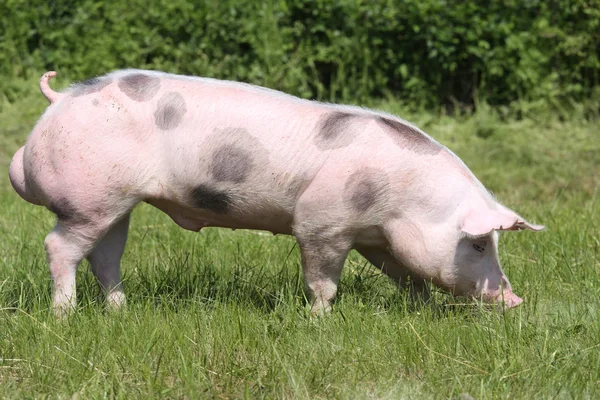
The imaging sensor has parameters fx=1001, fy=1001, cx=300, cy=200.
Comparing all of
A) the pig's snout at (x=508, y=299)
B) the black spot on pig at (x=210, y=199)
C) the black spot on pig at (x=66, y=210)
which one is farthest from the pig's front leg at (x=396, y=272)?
the black spot on pig at (x=66, y=210)

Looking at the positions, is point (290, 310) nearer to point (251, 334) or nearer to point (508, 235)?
point (251, 334)

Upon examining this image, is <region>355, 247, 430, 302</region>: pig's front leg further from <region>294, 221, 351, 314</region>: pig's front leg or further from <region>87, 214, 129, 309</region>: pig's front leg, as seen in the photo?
<region>87, 214, 129, 309</region>: pig's front leg

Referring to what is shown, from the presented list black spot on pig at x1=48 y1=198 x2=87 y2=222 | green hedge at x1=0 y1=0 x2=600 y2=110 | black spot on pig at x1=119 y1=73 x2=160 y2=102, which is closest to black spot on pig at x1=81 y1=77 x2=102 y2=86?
black spot on pig at x1=119 y1=73 x2=160 y2=102

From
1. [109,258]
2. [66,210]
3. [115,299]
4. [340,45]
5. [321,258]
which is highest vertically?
[66,210]

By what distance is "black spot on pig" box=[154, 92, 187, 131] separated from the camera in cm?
427

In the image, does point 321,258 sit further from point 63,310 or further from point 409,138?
point 63,310

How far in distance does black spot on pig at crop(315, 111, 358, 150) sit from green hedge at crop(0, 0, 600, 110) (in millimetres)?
5382

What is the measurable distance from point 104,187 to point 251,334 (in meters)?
0.89

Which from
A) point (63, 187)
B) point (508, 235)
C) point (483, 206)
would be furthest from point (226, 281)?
point (508, 235)

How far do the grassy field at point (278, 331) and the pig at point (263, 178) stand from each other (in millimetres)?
245

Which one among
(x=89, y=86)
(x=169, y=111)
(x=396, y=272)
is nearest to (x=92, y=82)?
(x=89, y=86)

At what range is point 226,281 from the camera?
485 centimetres

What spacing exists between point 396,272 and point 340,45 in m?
5.55

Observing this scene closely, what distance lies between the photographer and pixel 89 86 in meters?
4.37
